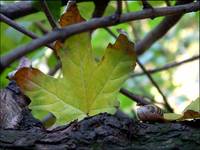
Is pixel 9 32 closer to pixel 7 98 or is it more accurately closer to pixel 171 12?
pixel 7 98

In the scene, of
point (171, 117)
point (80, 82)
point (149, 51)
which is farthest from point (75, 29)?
point (149, 51)

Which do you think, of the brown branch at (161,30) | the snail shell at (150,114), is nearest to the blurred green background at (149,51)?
the brown branch at (161,30)

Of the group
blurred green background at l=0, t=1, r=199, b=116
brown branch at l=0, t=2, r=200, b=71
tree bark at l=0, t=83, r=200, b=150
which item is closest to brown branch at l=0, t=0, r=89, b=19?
blurred green background at l=0, t=1, r=199, b=116

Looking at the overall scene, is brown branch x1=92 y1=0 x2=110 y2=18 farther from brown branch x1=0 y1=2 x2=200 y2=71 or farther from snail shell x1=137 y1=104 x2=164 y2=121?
snail shell x1=137 y1=104 x2=164 y2=121

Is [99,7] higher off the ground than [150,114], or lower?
higher

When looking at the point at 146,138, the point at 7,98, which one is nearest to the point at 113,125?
the point at 146,138

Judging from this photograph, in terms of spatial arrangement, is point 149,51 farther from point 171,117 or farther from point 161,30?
point 171,117

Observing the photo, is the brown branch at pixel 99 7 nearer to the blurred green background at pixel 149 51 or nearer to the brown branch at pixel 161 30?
the blurred green background at pixel 149 51
